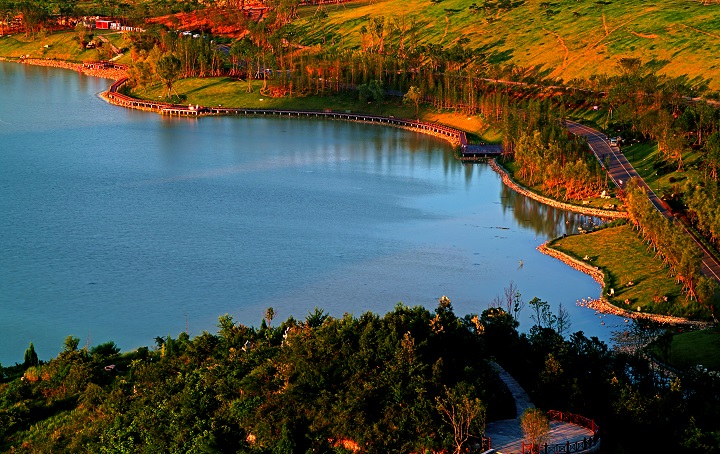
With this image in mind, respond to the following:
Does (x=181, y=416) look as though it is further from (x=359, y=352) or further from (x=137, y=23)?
(x=137, y=23)

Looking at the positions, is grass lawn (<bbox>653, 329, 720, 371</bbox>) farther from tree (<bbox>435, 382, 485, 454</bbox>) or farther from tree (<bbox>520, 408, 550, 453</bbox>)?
tree (<bbox>435, 382, 485, 454</bbox>)

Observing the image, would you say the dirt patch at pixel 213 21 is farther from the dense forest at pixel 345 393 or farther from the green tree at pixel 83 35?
the dense forest at pixel 345 393

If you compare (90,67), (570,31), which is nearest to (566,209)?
(570,31)

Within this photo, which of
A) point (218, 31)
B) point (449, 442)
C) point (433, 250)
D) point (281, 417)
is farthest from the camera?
point (218, 31)

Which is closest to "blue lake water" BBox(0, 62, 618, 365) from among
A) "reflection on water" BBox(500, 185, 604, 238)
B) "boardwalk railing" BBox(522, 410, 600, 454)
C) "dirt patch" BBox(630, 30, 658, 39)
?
"reflection on water" BBox(500, 185, 604, 238)

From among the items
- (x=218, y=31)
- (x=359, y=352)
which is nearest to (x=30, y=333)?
(x=359, y=352)

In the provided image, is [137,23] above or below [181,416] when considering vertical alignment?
above
